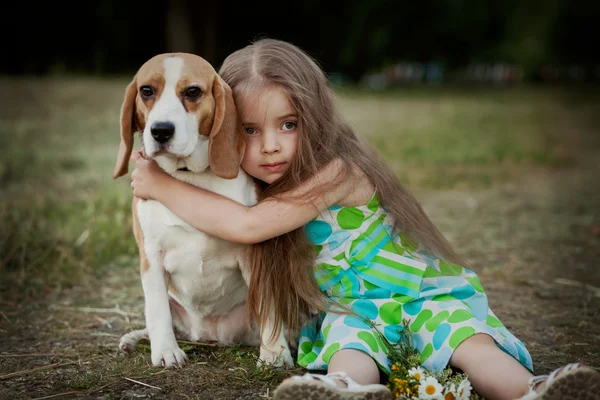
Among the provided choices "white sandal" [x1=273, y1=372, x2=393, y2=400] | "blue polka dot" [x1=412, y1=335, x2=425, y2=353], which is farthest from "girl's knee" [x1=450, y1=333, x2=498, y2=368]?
"white sandal" [x1=273, y1=372, x2=393, y2=400]

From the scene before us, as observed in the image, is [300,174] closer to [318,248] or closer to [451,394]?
[318,248]

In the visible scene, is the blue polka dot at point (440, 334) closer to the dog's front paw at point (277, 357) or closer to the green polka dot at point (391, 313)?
the green polka dot at point (391, 313)

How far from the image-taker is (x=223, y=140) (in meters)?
2.54

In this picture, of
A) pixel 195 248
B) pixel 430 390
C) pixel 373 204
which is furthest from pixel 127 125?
pixel 430 390

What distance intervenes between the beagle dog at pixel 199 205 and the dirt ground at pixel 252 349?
12 cm

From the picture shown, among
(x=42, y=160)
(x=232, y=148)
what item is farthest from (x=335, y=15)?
(x=232, y=148)

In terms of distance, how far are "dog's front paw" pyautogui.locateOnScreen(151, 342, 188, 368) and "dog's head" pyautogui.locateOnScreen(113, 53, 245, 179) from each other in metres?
0.69

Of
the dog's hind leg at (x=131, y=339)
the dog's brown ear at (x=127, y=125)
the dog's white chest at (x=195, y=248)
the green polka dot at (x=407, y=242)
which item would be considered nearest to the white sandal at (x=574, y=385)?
the green polka dot at (x=407, y=242)

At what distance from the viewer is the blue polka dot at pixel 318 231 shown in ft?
9.16

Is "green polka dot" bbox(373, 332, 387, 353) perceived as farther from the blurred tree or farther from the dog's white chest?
the blurred tree

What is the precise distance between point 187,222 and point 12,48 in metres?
13.7

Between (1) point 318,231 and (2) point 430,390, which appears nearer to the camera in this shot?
(2) point 430,390

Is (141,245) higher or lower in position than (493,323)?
higher

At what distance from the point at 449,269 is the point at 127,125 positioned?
4.61 ft
